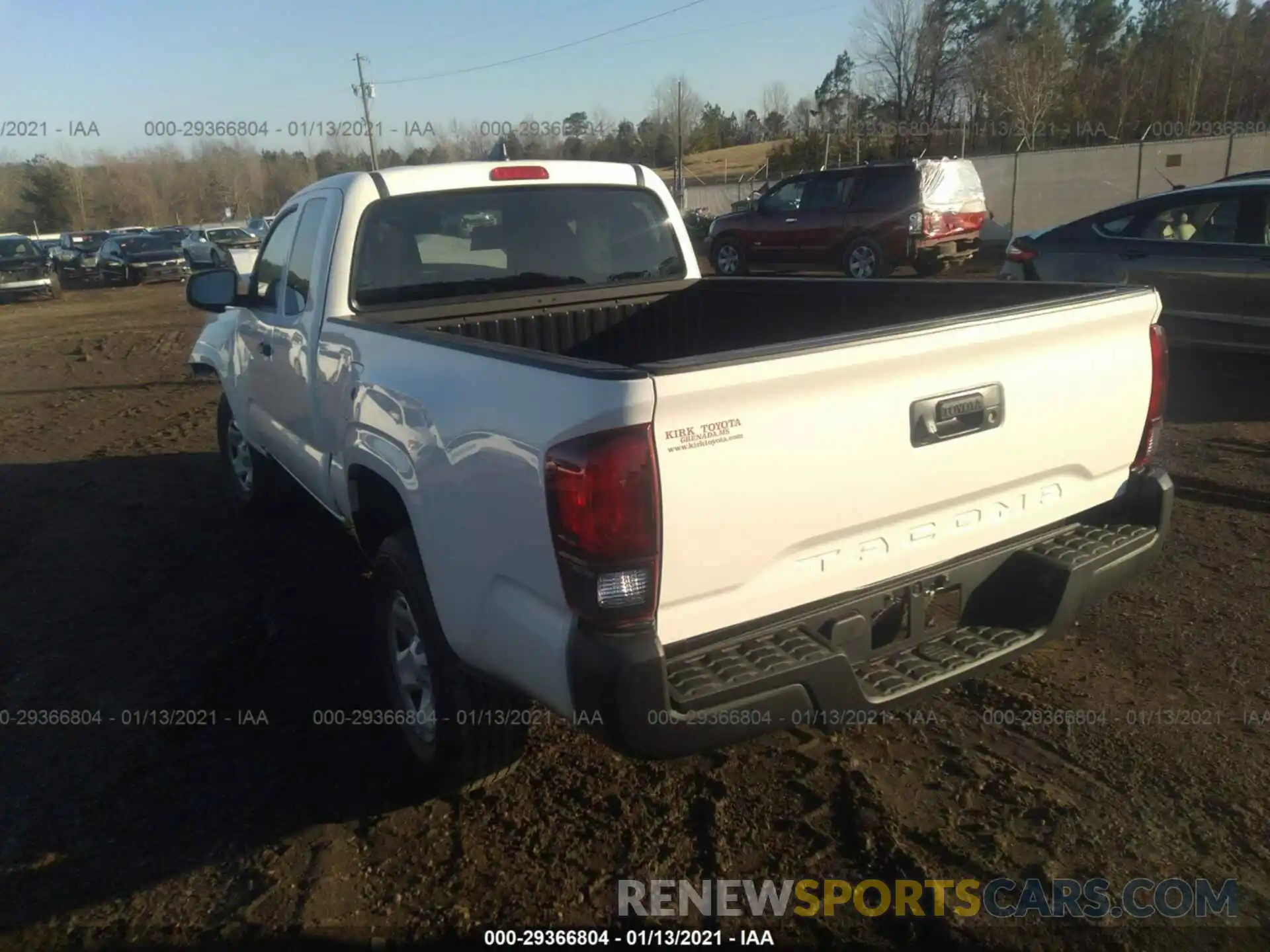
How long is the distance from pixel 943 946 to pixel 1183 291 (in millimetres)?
7371

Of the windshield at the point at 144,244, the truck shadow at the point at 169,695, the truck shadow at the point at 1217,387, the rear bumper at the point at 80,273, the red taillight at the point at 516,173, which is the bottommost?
the rear bumper at the point at 80,273

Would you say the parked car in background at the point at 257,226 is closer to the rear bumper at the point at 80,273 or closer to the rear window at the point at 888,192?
the rear bumper at the point at 80,273

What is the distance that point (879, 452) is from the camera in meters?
2.76

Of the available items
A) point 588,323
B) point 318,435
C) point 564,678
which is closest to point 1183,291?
point 588,323

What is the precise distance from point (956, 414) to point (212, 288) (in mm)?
3859

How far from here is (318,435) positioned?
4391 millimetres

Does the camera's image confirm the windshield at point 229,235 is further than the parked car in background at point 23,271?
Yes

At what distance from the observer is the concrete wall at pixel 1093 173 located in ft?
70.8

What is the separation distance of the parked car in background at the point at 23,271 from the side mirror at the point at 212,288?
2563 cm

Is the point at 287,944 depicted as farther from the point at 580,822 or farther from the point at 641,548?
the point at 641,548

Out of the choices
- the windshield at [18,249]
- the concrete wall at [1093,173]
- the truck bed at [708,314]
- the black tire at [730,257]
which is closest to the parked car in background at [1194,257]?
the truck bed at [708,314]

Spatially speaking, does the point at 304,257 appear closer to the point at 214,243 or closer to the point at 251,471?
the point at 251,471

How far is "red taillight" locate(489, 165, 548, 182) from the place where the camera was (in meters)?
4.69

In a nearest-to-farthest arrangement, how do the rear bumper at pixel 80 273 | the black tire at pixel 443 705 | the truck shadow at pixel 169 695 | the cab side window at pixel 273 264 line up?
the black tire at pixel 443 705, the truck shadow at pixel 169 695, the cab side window at pixel 273 264, the rear bumper at pixel 80 273
